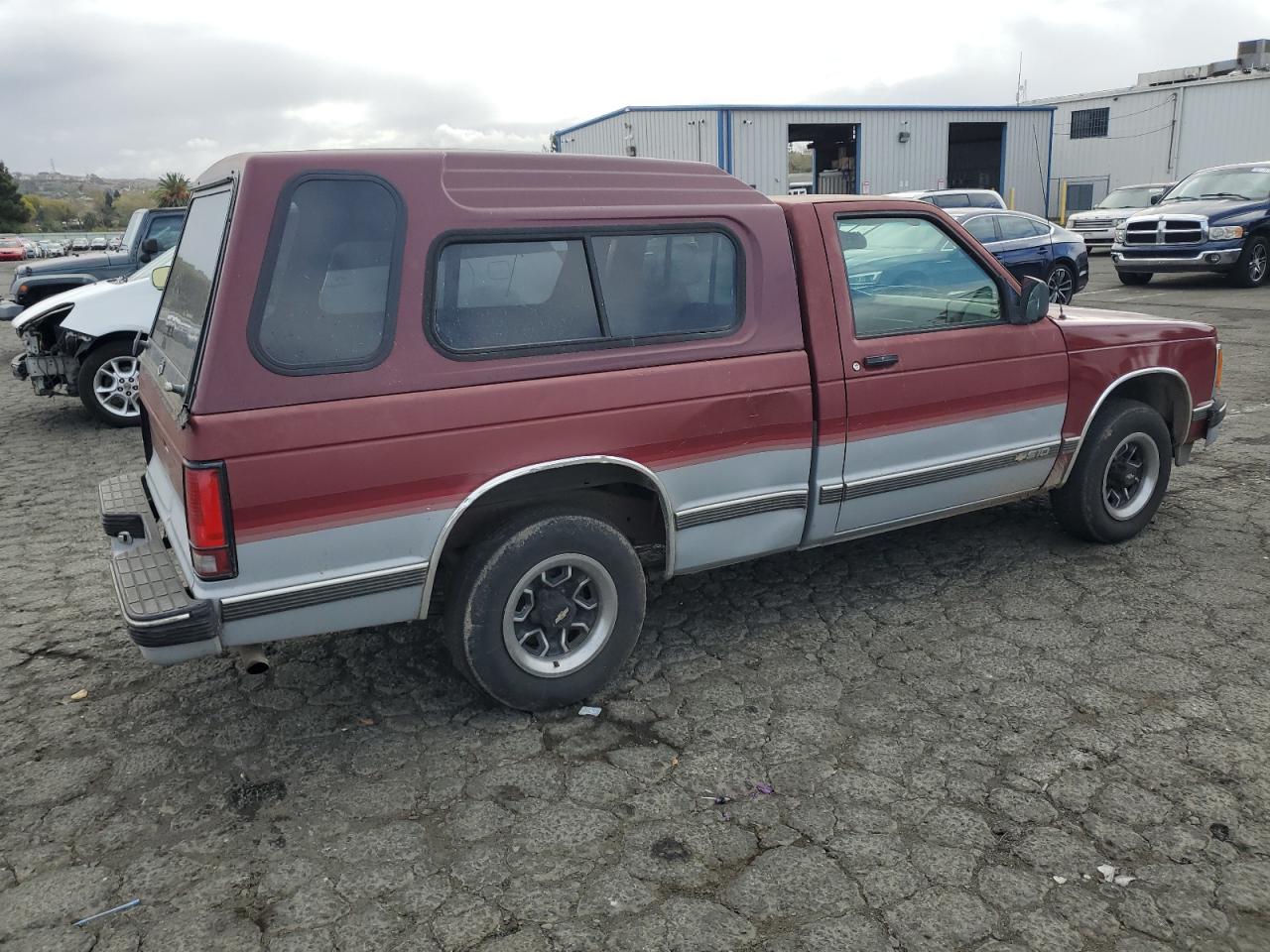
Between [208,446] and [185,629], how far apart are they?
1.92 feet

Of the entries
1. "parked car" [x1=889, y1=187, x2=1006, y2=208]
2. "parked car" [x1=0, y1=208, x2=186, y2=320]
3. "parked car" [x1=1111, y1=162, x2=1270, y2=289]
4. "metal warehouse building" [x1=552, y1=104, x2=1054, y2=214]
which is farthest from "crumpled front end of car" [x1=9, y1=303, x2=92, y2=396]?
"metal warehouse building" [x1=552, y1=104, x2=1054, y2=214]

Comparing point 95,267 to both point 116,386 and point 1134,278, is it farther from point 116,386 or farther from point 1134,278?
point 1134,278

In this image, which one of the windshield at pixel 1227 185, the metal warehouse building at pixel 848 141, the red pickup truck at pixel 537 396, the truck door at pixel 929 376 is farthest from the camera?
the metal warehouse building at pixel 848 141

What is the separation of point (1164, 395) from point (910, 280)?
6.07ft

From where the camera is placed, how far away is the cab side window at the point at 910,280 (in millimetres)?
4219

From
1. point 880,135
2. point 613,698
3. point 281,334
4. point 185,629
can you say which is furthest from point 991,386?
point 880,135

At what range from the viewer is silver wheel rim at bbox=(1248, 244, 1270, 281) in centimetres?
1603

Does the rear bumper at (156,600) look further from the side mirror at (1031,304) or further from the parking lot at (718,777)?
the side mirror at (1031,304)

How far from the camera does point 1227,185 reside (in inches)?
660

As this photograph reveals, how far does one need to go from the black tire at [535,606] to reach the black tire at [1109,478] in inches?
100

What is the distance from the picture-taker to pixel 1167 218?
52.9 ft

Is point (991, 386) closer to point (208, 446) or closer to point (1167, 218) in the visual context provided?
point (208, 446)

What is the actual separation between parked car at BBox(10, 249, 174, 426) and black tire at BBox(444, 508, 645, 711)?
6643mm

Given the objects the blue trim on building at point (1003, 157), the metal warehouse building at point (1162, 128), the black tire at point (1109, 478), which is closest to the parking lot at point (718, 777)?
the black tire at point (1109, 478)
